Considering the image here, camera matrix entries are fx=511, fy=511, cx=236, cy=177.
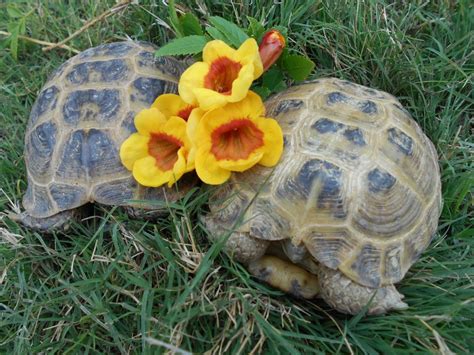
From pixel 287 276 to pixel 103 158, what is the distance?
129cm

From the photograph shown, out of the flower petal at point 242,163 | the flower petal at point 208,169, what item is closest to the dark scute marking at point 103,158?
the flower petal at point 208,169

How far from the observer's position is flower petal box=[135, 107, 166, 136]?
2889 mm

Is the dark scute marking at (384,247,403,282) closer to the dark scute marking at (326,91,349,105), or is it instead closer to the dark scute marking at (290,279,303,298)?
the dark scute marking at (290,279,303,298)

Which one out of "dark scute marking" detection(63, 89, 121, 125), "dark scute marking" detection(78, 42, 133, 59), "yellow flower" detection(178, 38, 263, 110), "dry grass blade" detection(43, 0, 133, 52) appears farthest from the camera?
"dry grass blade" detection(43, 0, 133, 52)

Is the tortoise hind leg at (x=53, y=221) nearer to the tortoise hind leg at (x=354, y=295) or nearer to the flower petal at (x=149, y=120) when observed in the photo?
the flower petal at (x=149, y=120)

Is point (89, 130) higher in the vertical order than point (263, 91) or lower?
lower

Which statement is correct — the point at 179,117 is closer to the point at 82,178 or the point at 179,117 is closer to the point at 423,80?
the point at 82,178

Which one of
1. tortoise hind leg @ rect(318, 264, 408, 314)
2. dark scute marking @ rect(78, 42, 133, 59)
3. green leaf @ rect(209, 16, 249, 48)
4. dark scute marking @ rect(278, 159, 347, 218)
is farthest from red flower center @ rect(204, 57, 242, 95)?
tortoise hind leg @ rect(318, 264, 408, 314)

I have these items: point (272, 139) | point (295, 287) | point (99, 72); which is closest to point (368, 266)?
point (295, 287)

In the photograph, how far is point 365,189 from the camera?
264cm

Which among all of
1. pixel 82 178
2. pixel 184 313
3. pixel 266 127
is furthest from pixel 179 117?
pixel 184 313

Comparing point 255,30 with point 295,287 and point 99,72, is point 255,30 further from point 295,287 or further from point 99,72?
point 295,287

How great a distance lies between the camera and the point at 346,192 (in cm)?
263

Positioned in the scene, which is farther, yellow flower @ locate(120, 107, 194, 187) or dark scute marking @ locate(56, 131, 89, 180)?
dark scute marking @ locate(56, 131, 89, 180)
